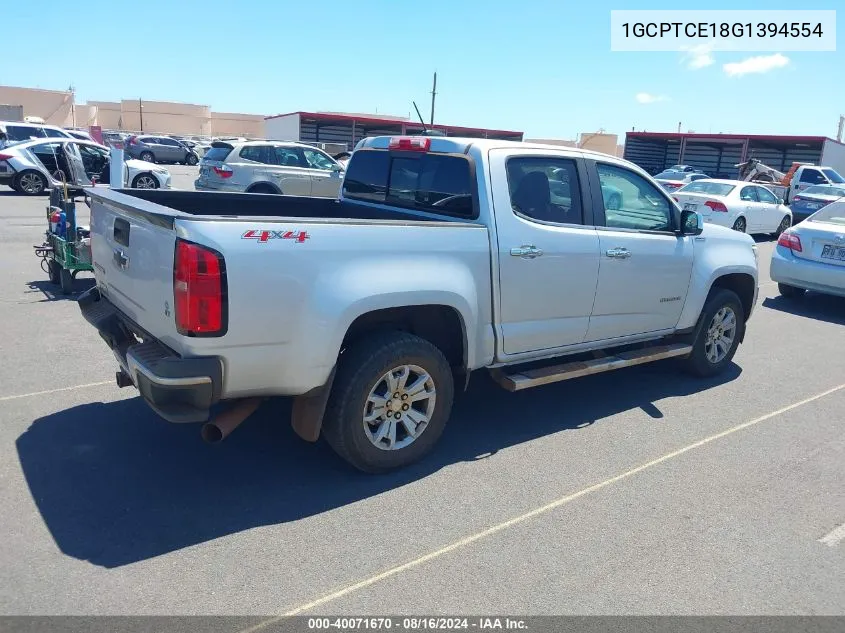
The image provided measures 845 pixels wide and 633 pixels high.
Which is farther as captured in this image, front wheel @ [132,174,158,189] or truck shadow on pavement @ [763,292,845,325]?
front wheel @ [132,174,158,189]

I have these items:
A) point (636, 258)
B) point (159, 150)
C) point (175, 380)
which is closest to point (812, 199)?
point (636, 258)

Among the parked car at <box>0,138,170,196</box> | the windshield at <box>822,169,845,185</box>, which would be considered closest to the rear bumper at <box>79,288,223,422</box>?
the parked car at <box>0,138,170,196</box>

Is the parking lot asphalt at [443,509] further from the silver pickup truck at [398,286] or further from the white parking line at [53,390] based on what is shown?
the silver pickup truck at [398,286]

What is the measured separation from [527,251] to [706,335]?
255cm

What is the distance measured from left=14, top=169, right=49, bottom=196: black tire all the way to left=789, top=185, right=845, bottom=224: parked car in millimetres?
21157

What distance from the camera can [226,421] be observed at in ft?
12.0

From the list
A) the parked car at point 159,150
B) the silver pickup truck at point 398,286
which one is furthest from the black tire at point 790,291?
the parked car at point 159,150

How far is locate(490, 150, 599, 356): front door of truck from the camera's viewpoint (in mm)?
4469

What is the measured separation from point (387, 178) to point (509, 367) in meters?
1.70

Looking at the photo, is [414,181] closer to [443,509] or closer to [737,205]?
[443,509]

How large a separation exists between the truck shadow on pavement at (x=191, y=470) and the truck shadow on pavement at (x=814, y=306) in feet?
17.4

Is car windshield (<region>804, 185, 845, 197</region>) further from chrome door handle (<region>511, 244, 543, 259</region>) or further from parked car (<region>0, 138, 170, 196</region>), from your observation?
chrome door handle (<region>511, 244, 543, 259</region>)

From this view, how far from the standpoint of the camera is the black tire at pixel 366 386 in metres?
3.84

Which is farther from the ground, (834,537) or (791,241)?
(791,241)
